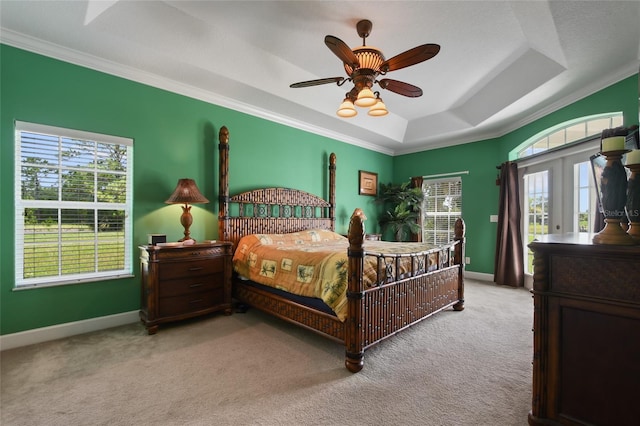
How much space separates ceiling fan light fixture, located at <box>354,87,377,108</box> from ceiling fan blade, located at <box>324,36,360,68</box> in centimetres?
21

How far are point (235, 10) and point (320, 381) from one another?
3189 mm

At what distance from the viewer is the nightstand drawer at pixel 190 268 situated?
278 cm

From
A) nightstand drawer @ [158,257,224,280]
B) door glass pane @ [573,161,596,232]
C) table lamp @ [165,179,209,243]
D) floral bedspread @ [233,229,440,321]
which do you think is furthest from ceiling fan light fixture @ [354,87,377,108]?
door glass pane @ [573,161,596,232]

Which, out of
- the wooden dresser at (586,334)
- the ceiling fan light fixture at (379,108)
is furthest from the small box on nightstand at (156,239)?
the wooden dresser at (586,334)

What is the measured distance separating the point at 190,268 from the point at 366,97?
2460 mm

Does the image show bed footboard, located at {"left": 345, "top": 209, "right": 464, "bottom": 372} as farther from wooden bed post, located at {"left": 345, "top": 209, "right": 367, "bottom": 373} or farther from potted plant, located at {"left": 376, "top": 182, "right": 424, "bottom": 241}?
potted plant, located at {"left": 376, "top": 182, "right": 424, "bottom": 241}

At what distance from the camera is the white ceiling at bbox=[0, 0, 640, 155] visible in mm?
2285

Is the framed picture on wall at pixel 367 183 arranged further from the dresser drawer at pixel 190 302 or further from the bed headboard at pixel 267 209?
the dresser drawer at pixel 190 302

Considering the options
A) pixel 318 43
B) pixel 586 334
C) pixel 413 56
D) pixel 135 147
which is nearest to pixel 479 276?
pixel 586 334

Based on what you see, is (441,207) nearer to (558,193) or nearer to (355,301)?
(558,193)

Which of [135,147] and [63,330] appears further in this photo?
[135,147]

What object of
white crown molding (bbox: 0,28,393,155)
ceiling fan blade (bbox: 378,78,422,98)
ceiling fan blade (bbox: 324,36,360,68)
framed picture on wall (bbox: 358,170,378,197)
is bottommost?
framed picture on wall (bbox: 358,170,378,197)

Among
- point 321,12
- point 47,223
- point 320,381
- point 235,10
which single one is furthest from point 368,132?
point 47,223

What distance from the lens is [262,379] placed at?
196cm
